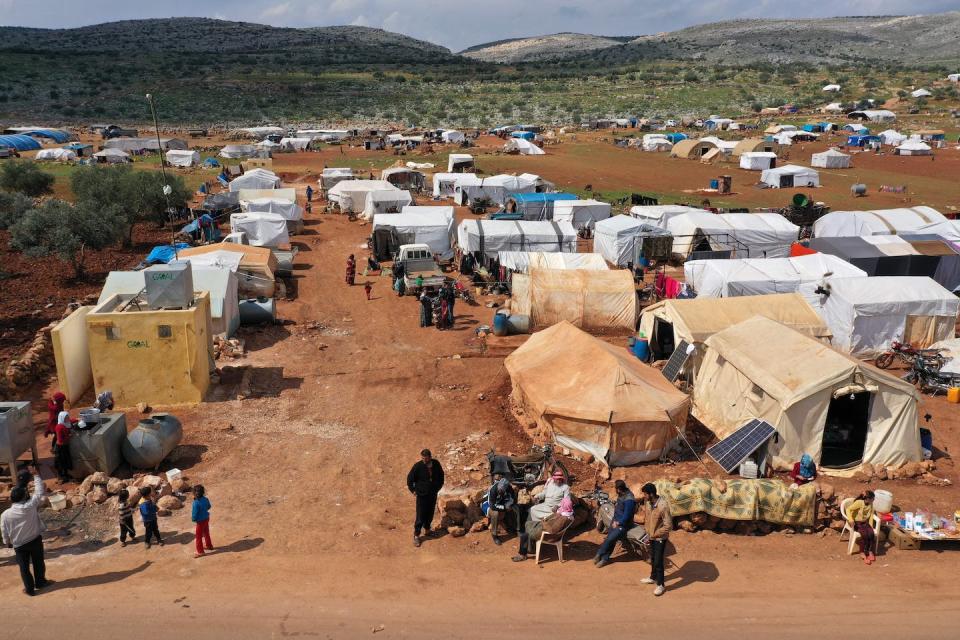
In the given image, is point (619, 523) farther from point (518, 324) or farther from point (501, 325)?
point (518, 324)

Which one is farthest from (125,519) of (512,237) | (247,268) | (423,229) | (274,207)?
(274,207)

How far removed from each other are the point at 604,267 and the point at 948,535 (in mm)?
13352

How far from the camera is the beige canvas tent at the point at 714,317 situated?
16312mm

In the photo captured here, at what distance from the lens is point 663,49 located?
195000 millimetres

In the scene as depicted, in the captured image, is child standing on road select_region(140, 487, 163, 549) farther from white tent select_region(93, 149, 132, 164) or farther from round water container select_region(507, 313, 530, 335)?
white tent select_region(93, 149, 132, 164)

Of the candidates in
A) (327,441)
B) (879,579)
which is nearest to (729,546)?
(879,579)

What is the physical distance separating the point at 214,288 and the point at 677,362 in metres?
12.1

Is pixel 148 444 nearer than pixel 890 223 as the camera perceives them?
Yes

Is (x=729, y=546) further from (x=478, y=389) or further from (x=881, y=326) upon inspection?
(x=881, y=326)

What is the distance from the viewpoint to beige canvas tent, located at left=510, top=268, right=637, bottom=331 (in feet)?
67.2

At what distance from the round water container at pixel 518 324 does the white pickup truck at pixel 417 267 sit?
4.61m

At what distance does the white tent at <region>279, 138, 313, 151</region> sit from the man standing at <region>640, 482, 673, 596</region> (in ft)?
222

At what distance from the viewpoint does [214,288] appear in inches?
752

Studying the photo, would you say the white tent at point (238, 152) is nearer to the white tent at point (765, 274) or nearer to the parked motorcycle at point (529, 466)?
the white tent at point (765, 274)
